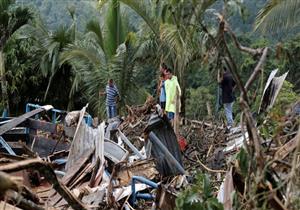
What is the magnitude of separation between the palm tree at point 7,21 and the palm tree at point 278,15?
7723 mm

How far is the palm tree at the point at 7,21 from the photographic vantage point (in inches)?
616

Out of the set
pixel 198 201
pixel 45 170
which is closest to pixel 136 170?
pixel 198 201

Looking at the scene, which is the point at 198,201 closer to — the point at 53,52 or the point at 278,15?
the point at 278,15

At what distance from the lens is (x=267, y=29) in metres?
11.3

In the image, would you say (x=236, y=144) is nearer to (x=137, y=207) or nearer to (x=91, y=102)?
(x=137, y=207)

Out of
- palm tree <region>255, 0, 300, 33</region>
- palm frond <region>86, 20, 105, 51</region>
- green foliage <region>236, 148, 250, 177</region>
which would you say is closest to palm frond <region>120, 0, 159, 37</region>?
palm frond <region>86, 20, 105, 51</region>

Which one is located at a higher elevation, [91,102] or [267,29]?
[267,29]

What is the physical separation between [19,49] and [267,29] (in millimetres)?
10133

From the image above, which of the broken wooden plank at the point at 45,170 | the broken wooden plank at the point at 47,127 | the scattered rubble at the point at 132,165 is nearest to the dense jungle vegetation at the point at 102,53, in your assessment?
the scattered rubble at the point at 132,165

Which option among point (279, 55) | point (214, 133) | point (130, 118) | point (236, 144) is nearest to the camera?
point (279, 55)

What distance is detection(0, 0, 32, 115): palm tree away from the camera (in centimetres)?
1566

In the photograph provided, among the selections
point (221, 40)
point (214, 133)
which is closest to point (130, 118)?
point (214, 133)

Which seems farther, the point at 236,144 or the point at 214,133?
the point at 214,133

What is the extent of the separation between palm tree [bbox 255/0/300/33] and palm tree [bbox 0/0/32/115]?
772 centimetres
